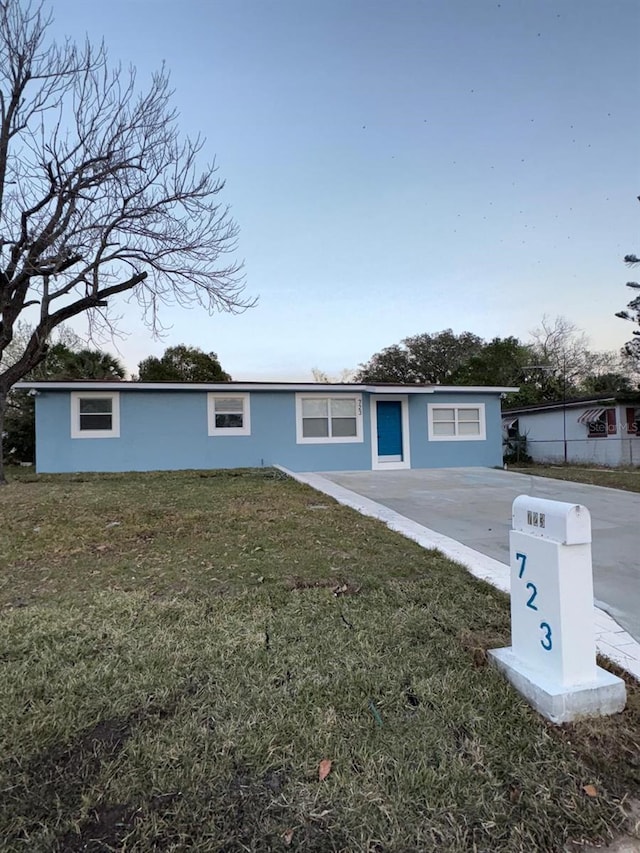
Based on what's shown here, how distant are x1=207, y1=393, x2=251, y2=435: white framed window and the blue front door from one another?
3944 millimetres

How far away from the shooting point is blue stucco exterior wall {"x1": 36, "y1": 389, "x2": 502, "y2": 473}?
12.0 m

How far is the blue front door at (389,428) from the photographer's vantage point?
1407cm

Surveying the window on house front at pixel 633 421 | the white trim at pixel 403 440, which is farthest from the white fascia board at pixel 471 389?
the window on house front at pixel 633 421

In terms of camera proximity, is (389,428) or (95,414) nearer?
(95,414)

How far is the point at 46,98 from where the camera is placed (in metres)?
9.47

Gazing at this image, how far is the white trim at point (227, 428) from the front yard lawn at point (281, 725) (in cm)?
897

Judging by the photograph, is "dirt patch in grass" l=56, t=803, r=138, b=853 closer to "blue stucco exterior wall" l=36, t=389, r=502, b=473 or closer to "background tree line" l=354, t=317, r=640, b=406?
"blue stucco exterior wall" l=36, t=389, r=502, b=473

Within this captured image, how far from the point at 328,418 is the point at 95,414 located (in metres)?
6.30

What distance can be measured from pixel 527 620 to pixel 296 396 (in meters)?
11.3

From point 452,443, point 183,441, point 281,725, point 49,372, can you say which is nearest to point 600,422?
point 452,443

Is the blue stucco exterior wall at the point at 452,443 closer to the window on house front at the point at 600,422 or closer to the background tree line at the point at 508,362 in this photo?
the window on house front at the point at 600,422

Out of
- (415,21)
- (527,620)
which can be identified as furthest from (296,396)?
(527,620)

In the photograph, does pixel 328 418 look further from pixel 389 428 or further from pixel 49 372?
pixel 49 372

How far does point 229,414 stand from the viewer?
1303cm
